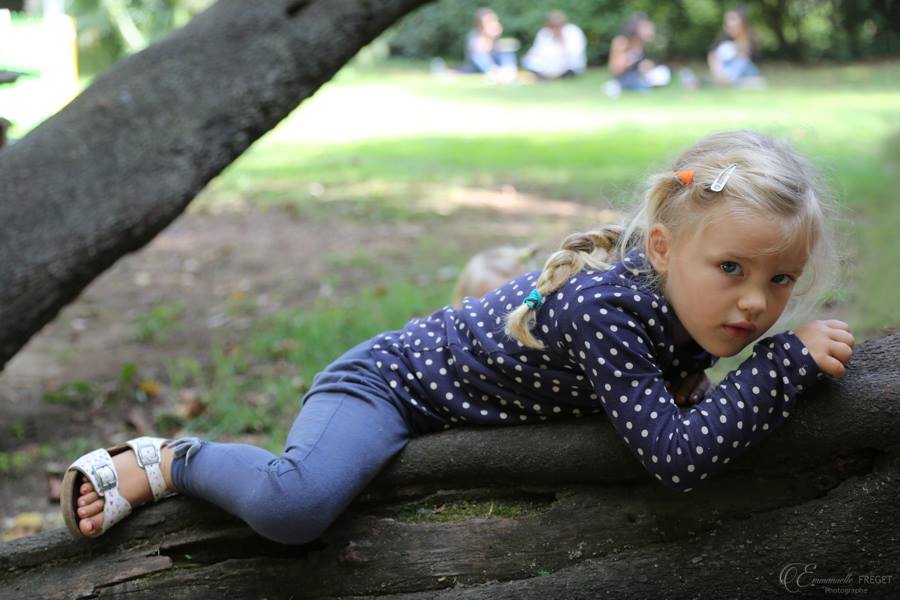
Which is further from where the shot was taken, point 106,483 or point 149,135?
point 149,135

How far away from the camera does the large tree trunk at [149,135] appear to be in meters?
4.24

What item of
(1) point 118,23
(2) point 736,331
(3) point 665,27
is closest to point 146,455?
(2) point 736,331

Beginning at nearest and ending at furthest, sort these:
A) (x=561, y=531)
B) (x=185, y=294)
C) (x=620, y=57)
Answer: (x=561, y=531), (x=185, y=294), (x=620, y=57)

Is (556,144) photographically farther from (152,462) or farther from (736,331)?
(736,331)

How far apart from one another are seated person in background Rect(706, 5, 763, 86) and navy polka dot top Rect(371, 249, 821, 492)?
1881cm

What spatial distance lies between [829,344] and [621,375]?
448mm

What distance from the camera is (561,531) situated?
8.19ft

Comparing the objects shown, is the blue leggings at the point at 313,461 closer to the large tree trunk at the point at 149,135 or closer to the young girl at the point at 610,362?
the young girl at the point at 610,362

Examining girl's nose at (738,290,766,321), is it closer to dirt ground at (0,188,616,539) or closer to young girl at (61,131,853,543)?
young girl at (61,131,853,543)

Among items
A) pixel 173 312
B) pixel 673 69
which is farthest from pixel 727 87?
pixel 173 312

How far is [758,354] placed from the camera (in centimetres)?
230

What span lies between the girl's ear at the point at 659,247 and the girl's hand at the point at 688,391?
0.38m

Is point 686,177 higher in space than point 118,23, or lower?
higher

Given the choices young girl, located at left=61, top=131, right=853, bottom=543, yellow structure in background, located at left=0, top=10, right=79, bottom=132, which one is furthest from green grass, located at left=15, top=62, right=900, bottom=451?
yellow structure in background, located at left=0, top=10, right=79, bottom=132
